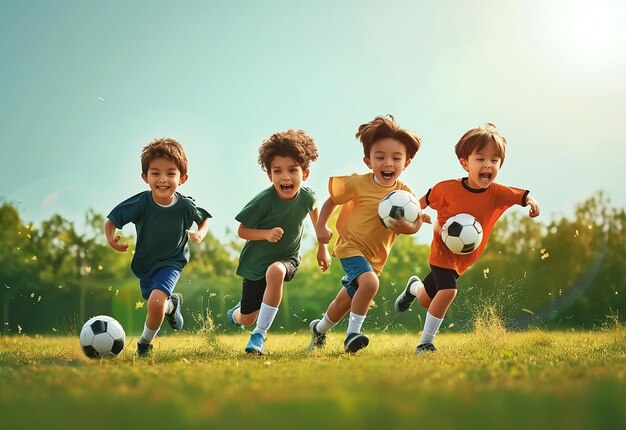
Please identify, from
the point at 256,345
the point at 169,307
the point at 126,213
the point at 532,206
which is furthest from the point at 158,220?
the point at 532,206

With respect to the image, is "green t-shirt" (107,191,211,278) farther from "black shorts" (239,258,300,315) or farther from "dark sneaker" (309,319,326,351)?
"dark sneaker" (309,319,326,351)

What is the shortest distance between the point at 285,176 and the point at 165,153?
1.34 meters

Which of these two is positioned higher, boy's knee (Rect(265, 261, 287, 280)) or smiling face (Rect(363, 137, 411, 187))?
smiling face (Rect(363, 137, 411, 187))

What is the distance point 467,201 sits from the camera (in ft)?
25.2

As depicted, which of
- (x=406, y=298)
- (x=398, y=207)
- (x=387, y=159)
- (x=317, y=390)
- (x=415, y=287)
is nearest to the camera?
(x=317, y=390)

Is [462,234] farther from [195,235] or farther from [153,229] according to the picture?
[153,229]

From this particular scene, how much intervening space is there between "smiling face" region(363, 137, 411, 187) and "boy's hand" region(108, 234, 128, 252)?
273 cm

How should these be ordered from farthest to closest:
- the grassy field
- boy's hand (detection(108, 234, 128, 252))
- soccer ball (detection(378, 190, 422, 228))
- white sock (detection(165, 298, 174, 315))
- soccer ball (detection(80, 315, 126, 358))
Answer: white sock (detection(165, 298, 174, 315))
boy's hand (detection(108, 234, 128, 252))
soccer ball (detection(378, 190, 422, 228))
soccer ball (detection(80, 315, 126, 358))
the grassy field

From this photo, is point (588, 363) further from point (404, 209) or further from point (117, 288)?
point (117, 288)

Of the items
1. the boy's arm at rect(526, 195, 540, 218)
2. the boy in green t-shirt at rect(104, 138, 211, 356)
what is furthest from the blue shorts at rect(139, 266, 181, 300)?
the boy's arm at rect(526, 195, 540, 218)

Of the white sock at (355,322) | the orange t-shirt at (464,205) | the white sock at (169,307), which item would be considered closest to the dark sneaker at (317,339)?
the white sock at (355,322)

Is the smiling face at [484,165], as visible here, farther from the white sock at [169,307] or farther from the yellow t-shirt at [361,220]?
the white sock at [169,307]

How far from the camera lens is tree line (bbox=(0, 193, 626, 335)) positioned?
530 inches

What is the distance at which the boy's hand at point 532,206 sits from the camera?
764cm
